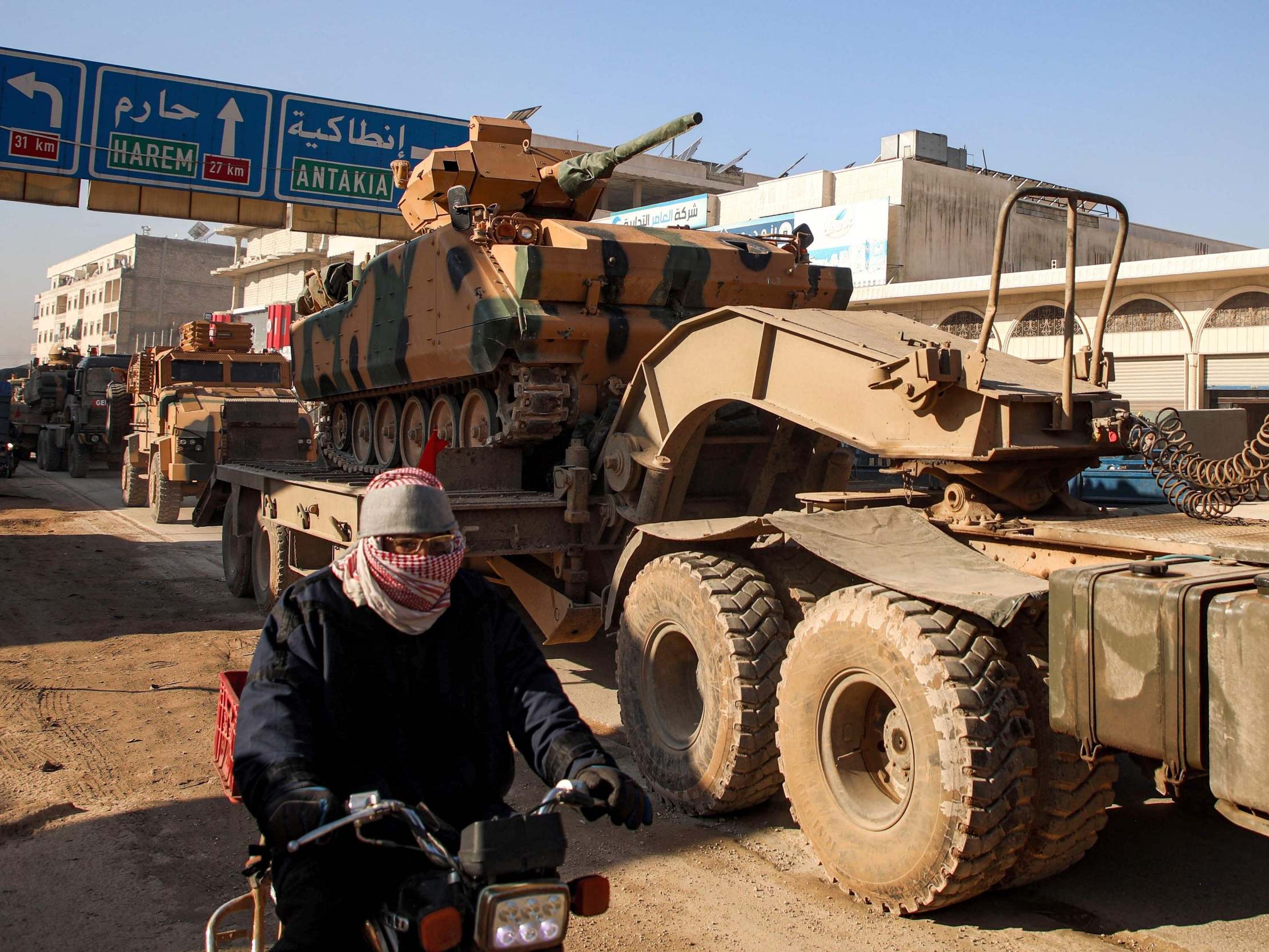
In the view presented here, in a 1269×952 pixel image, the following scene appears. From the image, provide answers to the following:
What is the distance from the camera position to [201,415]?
55.2ft

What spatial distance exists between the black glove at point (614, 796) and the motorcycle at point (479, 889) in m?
0.19

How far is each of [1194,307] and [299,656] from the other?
21060mm

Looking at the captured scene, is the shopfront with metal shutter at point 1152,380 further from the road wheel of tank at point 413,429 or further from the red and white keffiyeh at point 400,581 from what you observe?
the red and white keffiyeh at point 400,581

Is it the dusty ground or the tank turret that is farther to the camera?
the tank turret

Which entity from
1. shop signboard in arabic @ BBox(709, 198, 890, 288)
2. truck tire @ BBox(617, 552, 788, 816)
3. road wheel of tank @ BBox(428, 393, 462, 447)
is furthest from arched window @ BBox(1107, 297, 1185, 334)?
truck tire @ BBox(617, 552, 788, 816)

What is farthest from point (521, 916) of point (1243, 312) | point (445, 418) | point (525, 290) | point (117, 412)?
point (117, 412)

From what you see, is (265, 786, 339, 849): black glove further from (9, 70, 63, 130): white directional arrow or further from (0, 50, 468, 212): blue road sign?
(9, 70, 63, 130): white directional arrow

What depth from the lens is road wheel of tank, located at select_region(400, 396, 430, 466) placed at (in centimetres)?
1036

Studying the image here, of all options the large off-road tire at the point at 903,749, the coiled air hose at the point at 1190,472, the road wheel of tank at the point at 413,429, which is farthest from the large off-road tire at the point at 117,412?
the coiled air hose at the point at 1190,472

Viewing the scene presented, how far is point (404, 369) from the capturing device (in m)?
9.86

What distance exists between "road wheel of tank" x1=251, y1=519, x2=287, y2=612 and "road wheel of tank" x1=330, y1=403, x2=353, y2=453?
6.07 ft

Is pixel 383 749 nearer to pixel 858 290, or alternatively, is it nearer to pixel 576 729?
pixel 576 729

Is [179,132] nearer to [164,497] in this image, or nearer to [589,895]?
[164,497]

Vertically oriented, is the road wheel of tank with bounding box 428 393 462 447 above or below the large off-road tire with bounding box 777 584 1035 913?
above
